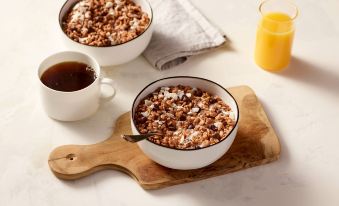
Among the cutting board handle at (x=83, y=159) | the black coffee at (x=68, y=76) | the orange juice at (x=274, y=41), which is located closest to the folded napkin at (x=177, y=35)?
the orange juice at (x=274, y=41)

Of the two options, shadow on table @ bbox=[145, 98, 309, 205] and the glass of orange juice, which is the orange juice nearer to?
the glass of orange juice

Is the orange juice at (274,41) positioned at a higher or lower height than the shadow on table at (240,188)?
higher

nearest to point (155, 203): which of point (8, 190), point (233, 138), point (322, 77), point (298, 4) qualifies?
point (233, 138)

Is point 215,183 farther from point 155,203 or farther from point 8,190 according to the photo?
point 8,190

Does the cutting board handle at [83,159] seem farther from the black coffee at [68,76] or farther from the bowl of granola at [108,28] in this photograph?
the bowl of granola at [108,28]

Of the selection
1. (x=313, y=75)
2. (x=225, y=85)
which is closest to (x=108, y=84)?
(x=225, y=85)

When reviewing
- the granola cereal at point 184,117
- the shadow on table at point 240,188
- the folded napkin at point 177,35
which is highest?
the granola cereal at point 184,117

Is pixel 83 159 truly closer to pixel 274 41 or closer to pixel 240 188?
pixel 240 188
